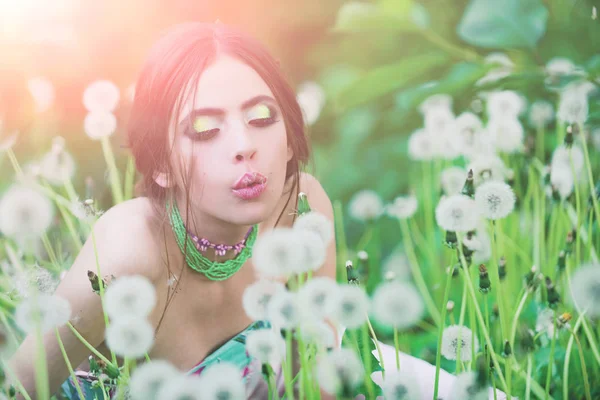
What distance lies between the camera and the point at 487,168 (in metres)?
0.89

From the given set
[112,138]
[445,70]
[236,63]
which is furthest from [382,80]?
[112,138]

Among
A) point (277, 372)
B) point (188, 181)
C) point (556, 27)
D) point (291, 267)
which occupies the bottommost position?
point (277, 372)

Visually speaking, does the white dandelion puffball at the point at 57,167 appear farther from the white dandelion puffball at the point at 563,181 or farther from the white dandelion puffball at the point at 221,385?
the white dandelion puffball at the point at 563,181

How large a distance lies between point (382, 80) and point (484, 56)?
0.58ft

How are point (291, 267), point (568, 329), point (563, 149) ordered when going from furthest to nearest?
point (563, 149)
point (568, 329)
point (291, 267)

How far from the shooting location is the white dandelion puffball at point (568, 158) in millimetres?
904

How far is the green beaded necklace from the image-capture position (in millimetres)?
768

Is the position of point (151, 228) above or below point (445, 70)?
below

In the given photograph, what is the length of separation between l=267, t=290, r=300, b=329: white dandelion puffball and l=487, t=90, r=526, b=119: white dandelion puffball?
1.51 feet

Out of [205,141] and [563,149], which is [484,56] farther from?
[205,141]

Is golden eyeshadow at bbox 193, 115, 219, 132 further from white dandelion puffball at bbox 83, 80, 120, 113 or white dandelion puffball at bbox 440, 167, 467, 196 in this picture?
white dandelion puffball at bbox 440, 167, 467, 196

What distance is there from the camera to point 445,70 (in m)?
0.92

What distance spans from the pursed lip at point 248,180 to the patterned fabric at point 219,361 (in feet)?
0.76

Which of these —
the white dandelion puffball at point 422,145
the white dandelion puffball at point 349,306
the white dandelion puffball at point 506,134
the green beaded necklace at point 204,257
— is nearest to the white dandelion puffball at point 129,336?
the green beaded necklace at point 204,257
